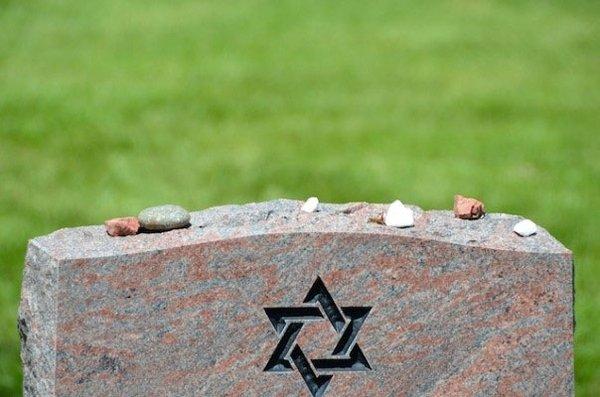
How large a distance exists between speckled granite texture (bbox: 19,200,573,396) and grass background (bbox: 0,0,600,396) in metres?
1.55

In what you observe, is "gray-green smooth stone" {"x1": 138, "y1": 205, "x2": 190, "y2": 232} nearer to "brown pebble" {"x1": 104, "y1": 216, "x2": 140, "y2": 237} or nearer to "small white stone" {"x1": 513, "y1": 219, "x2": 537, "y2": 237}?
"brown pebble" {"x1": 104, "y1": 216, "x2": 140, "y2": 237}

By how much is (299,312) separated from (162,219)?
521 mm

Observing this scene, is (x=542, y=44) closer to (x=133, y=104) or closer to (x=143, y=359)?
(x=133, y=104)

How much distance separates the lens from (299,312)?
3.54 metres

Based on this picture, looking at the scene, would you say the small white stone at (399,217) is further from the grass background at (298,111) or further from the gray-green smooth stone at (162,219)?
the grass background at (298,111)

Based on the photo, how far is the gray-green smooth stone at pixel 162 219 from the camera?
142 inches

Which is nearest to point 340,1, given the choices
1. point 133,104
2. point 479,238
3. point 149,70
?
point 149,70

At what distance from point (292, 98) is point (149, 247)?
6036 mm

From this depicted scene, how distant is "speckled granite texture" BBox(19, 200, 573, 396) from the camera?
11.4 ft

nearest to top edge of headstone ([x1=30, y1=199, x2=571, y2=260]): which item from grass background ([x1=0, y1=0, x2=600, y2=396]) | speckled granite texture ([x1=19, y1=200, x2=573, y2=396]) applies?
speckled granite texture ([x1=19, y1=200, x2=573, y2=396])

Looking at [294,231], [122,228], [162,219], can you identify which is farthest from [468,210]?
[122,228]

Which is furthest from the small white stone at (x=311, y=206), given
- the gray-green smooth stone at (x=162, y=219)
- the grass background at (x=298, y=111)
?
the grass background at (x=298, y=111)

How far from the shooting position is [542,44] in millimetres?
11375

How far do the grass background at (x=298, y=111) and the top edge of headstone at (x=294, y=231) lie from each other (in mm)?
1565
